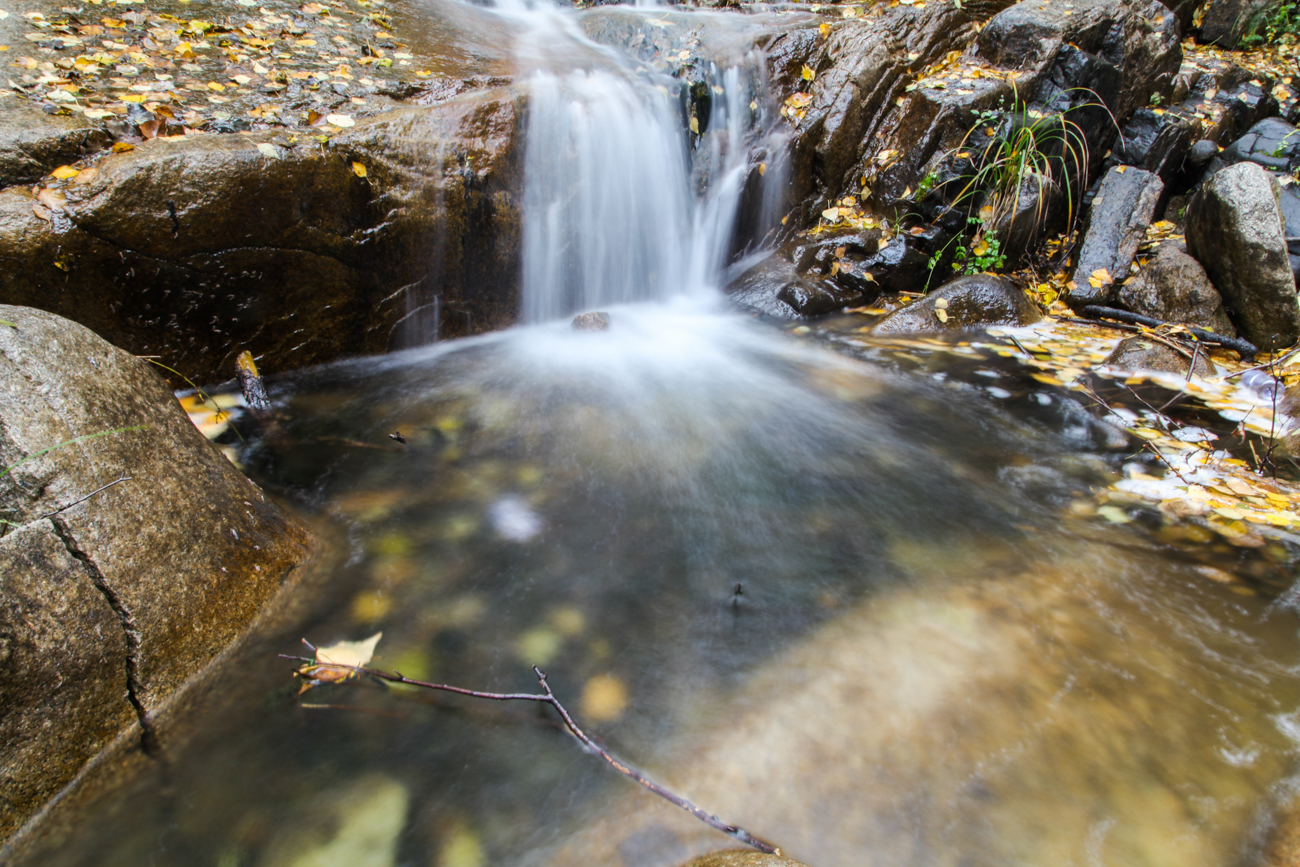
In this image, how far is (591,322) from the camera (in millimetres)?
5332

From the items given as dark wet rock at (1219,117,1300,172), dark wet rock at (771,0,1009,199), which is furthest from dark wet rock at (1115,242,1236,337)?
dark wet rock at (1219,117,1300,172)

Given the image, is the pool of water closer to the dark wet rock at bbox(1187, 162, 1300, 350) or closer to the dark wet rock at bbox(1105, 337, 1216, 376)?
the dark wet rock at bbox(1105, 337, 1216, 376)

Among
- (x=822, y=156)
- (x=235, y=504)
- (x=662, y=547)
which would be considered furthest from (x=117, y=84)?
(x=822, y=156)

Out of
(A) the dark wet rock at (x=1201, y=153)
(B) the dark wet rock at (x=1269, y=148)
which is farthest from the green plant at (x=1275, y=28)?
(A) the dark wet rock at (x=1201, y=153)

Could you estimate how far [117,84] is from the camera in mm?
3756

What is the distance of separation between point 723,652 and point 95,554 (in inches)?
80.6

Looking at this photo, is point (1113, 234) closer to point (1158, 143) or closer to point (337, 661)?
point (1158, 143)

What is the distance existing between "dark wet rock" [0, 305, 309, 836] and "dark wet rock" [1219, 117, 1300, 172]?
9797 millimetres

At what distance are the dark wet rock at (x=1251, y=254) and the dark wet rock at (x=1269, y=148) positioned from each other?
292 cm

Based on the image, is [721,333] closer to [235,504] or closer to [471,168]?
[471,168]

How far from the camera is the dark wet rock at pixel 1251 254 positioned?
172 inches

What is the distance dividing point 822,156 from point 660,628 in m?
5.96

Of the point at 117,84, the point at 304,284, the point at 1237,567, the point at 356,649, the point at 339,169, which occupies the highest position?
the point at 117,84

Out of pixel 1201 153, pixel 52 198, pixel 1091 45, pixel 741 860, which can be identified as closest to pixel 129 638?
pixel 741 860
